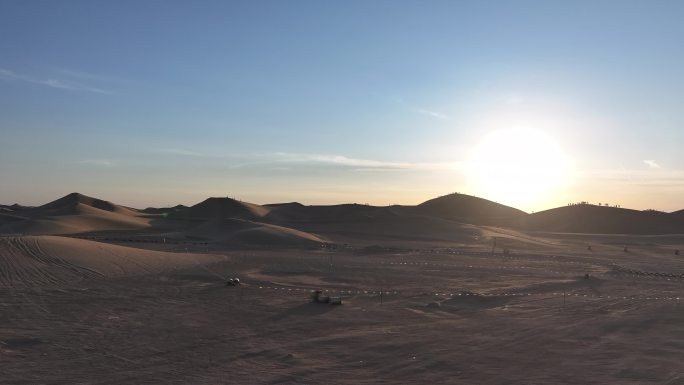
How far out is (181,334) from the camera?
41.6 feet

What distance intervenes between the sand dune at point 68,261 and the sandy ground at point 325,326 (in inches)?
5.4

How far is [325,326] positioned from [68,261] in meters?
13.1

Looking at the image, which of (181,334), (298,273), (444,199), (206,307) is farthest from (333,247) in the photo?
(444,199)

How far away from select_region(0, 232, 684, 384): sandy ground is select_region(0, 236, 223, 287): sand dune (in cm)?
14

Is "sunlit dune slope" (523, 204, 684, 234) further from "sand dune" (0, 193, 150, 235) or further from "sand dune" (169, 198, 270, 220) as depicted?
"sand dune" (0, 193, 150, 235)

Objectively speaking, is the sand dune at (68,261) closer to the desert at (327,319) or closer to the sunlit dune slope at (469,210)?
the desert at (327,319)

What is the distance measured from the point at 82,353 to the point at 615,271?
23.8 metres

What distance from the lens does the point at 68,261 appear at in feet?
74.8

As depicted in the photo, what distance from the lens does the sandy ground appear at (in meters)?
9.97

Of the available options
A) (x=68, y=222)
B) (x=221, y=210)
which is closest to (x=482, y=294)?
(x=68, y=222)

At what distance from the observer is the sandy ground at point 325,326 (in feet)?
32.7

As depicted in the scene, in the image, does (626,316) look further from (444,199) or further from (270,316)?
(444,199)

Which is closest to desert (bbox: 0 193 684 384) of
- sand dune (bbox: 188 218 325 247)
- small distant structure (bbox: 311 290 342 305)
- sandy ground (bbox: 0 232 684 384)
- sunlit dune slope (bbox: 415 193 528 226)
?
sandy ground (bbox: 0 232 684 384)

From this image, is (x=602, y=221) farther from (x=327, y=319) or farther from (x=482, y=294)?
(x=327, y=319)
